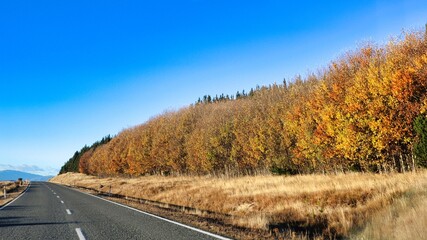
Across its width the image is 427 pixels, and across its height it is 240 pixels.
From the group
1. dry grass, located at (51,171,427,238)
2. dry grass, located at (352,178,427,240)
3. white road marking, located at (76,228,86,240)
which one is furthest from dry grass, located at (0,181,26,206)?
dry grass, located at (352,178,427,240)

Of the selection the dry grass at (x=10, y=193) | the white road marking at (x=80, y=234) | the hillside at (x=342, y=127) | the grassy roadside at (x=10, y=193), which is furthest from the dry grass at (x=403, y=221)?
the dry grass at (x=10, y=193)

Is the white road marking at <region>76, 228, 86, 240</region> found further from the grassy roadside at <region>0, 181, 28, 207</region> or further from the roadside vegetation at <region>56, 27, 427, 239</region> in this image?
the grassy roadside at <region>0, 181, 28, 207</region>

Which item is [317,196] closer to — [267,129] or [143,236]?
[143,236]

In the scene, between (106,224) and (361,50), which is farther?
(361,50)

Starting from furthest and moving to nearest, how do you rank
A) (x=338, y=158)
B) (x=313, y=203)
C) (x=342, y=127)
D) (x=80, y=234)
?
1. (x=338, y=158)
2. (x=342, y=127)
3. (x=313, y=203)
4. (x=80, y=234)

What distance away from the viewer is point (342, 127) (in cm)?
2947

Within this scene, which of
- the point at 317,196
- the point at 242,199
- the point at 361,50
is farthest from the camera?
the point at 361,50

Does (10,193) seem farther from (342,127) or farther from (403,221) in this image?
(403,221)

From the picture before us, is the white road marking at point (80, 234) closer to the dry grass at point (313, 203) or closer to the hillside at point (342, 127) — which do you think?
the dry grass at point (313, 203)

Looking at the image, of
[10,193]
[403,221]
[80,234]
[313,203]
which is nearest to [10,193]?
[10,193]

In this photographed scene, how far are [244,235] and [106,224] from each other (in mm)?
4935

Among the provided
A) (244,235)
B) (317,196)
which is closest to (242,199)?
(317,196)

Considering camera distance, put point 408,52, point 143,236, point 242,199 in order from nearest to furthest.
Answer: point 143,236 → point 242,199 → point 408,52

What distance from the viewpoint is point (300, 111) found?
1572 inches
